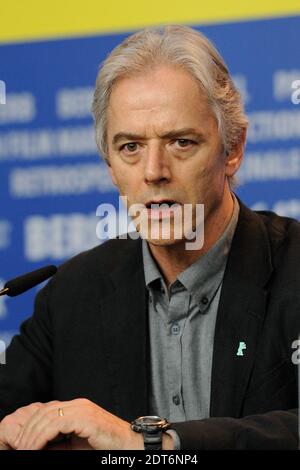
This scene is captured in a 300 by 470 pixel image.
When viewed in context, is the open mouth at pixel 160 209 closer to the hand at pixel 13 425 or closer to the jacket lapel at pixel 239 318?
the jacket lapel at pixel 239 318

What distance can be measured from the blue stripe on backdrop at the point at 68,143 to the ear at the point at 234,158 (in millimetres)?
472

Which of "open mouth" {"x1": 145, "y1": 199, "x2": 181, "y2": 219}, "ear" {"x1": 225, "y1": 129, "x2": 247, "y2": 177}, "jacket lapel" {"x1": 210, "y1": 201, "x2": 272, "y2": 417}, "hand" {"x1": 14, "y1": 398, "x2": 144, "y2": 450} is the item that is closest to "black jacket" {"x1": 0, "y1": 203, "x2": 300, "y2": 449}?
"jacket lapel" {"x1": 210, "y1": 201, "x2": 272, "y2": 417}

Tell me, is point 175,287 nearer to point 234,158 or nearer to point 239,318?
point 239,318

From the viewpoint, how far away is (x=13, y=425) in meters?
1.77

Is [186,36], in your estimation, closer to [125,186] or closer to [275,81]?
[125,186]

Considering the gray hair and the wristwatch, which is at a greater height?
the gray hair

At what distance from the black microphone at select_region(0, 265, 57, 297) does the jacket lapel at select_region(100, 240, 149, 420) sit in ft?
1.03

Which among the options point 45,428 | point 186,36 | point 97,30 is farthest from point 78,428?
point 97,30

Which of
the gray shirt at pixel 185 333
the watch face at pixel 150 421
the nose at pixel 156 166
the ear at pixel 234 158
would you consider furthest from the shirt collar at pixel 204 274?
the watch face at pixel 150 421

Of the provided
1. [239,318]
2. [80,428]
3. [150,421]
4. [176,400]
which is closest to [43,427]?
[80,428]

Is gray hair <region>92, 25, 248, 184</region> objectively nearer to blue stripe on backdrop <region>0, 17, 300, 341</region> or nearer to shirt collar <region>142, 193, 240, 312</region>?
shirt collar <region>142, 193, 240, 312</region>

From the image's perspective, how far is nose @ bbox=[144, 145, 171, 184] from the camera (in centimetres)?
196

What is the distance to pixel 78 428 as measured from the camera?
1.63m

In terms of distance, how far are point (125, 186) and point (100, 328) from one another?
1.12ft
